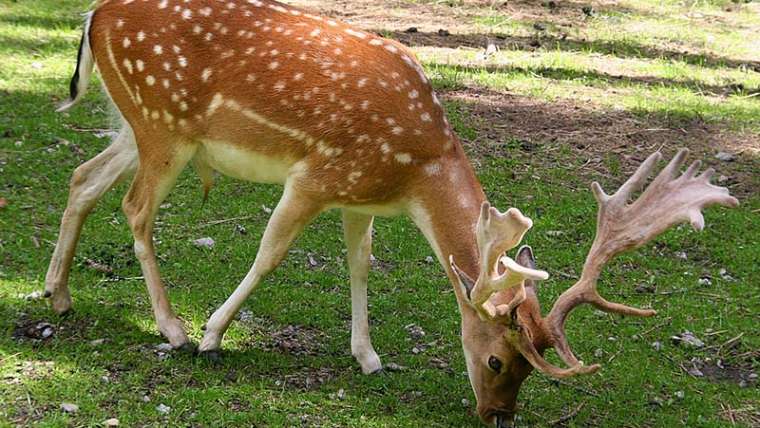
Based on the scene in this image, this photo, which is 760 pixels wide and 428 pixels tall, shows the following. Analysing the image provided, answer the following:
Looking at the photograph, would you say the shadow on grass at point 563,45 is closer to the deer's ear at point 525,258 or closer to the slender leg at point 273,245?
the slender leg at point 273,245

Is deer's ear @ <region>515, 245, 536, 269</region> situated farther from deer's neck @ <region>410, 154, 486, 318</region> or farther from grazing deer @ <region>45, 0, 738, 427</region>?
deer's neck @ <region>410, 154, 486, 318</region>

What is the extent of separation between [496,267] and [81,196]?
8.73 feet

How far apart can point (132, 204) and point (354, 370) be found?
159 cm

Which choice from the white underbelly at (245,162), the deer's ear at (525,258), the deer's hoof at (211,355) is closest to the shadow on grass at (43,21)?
the white underbelly at (245,162)

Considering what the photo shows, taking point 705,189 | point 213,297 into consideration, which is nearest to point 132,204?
point 213,297

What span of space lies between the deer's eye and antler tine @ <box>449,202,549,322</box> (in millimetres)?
208

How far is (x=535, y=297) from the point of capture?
17.8ft

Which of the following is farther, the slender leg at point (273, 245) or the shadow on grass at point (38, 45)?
the shadow on grass at point (38, 45)

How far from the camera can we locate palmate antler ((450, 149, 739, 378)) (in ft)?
16.4

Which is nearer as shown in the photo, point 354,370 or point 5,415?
point 5,415

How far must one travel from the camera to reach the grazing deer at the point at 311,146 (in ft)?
17.8

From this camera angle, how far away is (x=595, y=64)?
11773 mm

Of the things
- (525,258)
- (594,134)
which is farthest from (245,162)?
(594,134)

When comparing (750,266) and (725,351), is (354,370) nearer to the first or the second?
(725,351)
